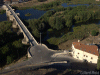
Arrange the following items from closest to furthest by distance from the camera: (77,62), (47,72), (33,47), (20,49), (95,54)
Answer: (47,72) → (95,54) → (77,62) → (33,47) → (20,49)

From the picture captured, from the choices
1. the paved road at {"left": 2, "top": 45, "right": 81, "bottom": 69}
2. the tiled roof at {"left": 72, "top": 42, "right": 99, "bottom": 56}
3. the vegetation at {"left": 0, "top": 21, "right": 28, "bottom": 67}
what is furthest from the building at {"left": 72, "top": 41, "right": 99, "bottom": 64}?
the vegetation at {"left": 0, "top": 21, "right": 28, "bottom": 67}

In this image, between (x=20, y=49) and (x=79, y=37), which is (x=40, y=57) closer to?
(x=20, y=49)

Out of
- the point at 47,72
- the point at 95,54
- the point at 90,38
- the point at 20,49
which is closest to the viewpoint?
the point at 47,72

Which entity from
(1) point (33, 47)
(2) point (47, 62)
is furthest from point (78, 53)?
(1) point (33, 47)

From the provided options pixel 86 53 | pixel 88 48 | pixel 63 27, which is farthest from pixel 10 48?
pixel 63 27

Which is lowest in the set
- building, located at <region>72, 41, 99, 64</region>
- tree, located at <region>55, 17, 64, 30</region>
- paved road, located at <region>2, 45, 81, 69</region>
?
paved road, located at <region>2, 45, 81, 69</region>

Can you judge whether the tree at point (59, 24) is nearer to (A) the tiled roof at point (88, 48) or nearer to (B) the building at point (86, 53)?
(B) the building at point (86, 53)

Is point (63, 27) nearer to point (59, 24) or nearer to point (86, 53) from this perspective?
point (59, 24)

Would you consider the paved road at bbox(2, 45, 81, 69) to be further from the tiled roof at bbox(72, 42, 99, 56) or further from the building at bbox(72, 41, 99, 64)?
the tiled roof at bbox(72, 42, 99, 56)
